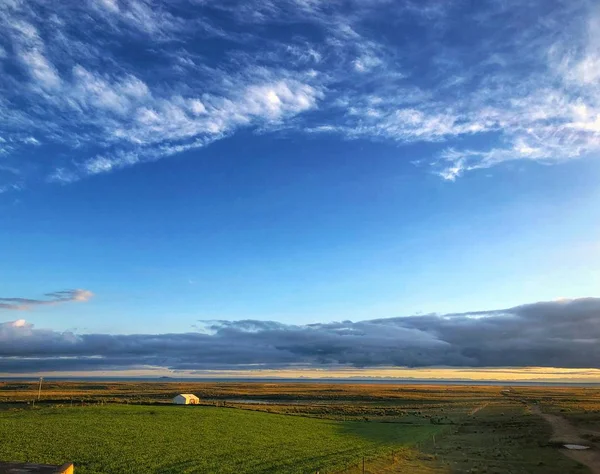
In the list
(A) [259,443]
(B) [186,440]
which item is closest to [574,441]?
(A) [259,443]

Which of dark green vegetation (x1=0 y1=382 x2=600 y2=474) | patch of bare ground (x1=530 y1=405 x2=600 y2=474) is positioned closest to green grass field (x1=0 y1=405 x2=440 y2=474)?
dark green vegetation (x1=0 y1=382 x2=600 y2=474)

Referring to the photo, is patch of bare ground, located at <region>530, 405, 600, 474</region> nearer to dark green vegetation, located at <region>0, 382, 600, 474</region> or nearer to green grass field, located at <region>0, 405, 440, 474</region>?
dark green vegetation, located at <region>0, 382, 600, 474</region>

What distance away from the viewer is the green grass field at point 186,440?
104ft

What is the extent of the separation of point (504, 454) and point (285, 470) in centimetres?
2455

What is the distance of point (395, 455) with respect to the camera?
4128 cm

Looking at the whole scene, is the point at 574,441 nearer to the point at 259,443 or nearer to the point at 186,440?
the point at 259,443

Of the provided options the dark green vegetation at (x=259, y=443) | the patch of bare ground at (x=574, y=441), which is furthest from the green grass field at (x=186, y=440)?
the patch of bare ground at (x=574, y=441)

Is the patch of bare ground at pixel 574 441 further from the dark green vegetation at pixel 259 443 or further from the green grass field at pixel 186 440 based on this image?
the green grass field at pixel 186 440

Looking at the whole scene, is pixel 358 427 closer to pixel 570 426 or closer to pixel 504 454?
pixel 504 454

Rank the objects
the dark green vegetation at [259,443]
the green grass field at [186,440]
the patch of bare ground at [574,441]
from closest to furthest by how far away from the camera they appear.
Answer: the green grass field at [186,440] < the dark green vegetation at [259,443] < the patch of bare ground at [574,441]

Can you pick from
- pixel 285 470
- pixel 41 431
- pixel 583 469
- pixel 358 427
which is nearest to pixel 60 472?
pixel 285 470

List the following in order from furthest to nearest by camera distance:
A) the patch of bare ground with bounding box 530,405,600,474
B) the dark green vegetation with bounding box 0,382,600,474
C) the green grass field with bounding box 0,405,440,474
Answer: the patch of bare ground with bounding box 530,405,600,474 → the dark green vegetation with bounding box 0,382,600,474 → the green grass field with bounding box 0,405,440,474

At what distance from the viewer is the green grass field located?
3158 centimetres

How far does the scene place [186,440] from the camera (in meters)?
41.7
